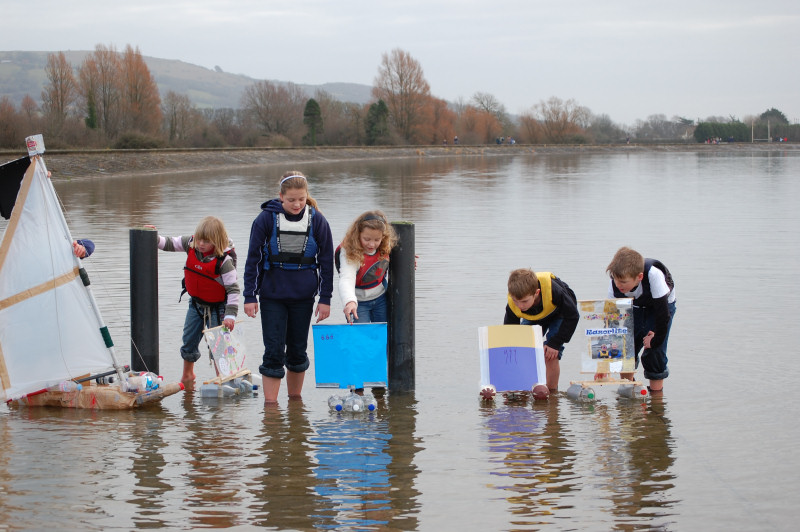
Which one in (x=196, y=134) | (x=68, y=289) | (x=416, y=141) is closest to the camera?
(x=68, y=289)

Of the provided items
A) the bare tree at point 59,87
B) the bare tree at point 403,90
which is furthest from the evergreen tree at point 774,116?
the bare tree at point 59,87

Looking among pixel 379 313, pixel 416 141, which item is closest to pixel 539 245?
pixel 379 313

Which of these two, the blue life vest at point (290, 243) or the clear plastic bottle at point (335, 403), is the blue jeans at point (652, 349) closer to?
the clear plastic bottle at point (335, 403)

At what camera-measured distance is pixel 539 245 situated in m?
16.4

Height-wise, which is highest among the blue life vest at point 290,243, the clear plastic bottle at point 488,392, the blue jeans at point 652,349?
the blue life vest at point 290,243

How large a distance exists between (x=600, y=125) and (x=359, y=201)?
13734 centimetres

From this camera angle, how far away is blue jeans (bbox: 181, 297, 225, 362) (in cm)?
772

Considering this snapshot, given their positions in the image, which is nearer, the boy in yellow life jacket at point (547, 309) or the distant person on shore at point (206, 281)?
the boy in yellow life jacket at point (547, 309)

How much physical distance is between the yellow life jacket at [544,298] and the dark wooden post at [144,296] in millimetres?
2933

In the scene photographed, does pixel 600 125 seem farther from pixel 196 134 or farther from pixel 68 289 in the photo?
pixel 68 289

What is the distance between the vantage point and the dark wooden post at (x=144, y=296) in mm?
7609

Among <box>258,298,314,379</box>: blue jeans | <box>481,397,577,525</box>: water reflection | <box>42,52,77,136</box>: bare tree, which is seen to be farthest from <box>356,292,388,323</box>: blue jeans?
<box>42,52,77,136</box>: bare tree

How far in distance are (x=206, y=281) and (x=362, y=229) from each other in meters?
1.43

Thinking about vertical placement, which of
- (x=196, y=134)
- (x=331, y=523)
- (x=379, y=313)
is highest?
(x=196, y=134)
